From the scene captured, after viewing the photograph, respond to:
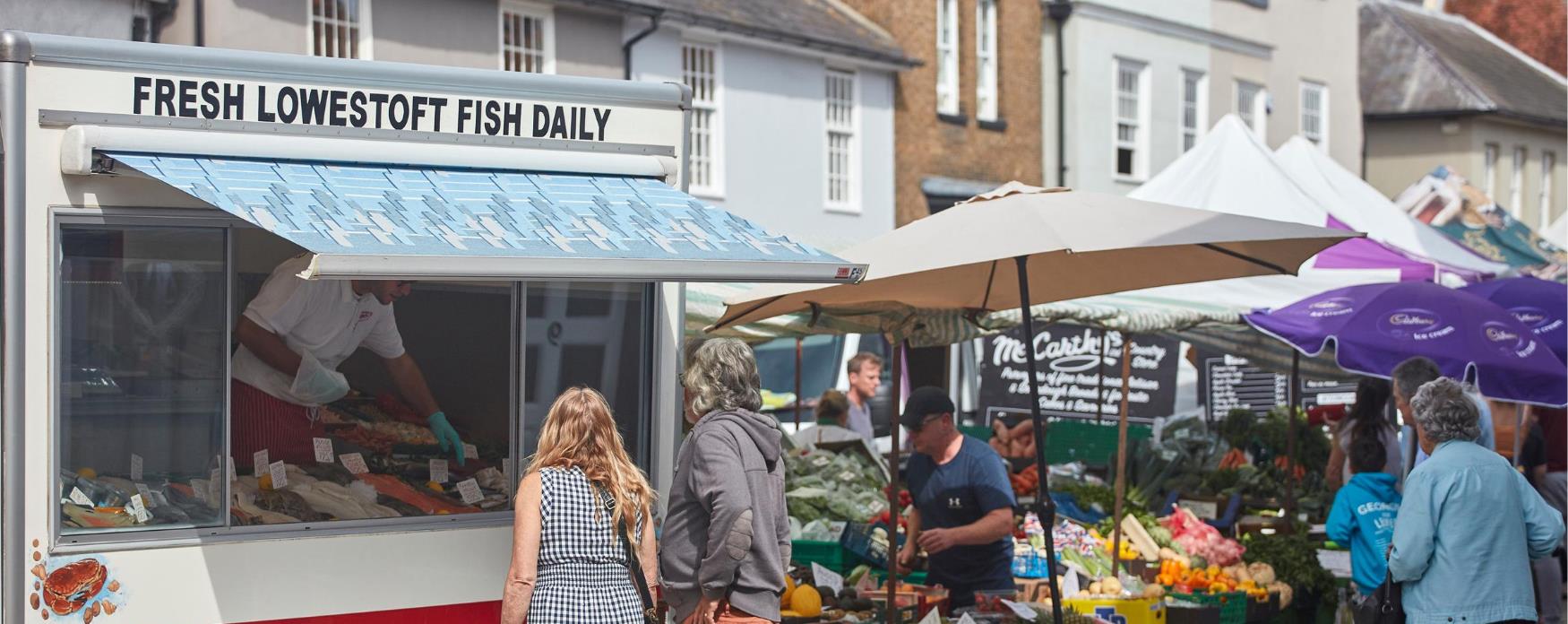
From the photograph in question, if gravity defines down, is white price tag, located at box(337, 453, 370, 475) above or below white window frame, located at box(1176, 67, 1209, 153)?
below

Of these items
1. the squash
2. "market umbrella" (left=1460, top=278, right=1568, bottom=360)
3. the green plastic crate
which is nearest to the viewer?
the squash

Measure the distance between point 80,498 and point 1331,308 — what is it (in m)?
7.25

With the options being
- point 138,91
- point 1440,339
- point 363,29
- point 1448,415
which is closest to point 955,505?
point 1448,415

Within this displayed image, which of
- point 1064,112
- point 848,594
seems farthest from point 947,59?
point 848,594

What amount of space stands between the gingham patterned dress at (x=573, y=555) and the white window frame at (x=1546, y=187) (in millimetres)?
35467

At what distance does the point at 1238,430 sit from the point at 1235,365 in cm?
488

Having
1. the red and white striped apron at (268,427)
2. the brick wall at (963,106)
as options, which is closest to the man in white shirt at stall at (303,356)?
the red and white striped apron at (268,427)

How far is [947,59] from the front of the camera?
930 inches

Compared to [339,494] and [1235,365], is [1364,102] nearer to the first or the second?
[1235,365]

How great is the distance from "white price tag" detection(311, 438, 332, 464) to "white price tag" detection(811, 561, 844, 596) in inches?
128

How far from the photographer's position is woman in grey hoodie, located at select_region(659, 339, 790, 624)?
564 centimetres

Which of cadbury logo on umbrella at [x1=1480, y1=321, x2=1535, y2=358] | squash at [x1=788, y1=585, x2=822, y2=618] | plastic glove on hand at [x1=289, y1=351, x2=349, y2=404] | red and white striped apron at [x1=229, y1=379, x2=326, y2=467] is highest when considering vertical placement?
cadbury logo on umbrella at [x1=1480, y1=321, x2=1535, y2=358]

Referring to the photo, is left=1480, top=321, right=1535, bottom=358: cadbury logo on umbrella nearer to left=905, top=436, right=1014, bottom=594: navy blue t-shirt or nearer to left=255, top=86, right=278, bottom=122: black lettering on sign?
left=905, top=436, right=1014, bottom=594: navy blue t-shirt

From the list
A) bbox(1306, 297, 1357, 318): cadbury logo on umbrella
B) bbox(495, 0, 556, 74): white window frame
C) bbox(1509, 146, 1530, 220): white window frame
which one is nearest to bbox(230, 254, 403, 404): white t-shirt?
bbox(1306, 297, 1357, 318): cadbury logo on umbrella
